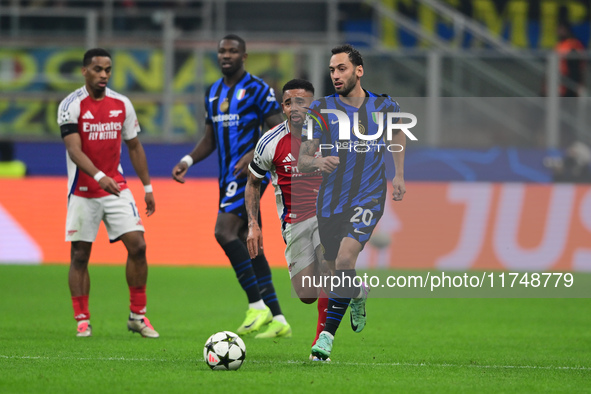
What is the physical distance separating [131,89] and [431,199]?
5.17m

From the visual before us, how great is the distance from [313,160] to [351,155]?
31 centimetres

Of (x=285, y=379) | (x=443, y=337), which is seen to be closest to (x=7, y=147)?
(x=443, y=337)

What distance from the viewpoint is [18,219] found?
46.8 ft

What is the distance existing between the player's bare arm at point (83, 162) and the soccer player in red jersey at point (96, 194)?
32 mm

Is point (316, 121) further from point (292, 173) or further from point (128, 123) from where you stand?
point (128, 123)

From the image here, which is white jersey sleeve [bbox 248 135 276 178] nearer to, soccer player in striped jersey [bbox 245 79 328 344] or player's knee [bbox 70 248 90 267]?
soccer player in striped jersey [bbox 245 79 328 344]

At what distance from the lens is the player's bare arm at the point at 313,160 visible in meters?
6.32

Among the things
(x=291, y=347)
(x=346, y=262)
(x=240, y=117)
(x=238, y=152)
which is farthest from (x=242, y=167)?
(x=346, y=262)

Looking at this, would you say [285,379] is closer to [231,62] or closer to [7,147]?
[231,62]

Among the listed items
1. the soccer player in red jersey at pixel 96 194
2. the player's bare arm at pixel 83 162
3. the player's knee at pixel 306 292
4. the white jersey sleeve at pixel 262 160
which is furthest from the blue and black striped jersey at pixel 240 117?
the player's knee at pixel 306 292

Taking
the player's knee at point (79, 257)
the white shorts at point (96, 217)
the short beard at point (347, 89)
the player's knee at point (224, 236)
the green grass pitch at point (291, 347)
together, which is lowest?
the green grass pitch at point (291, 347)

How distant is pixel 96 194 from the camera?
26.0ft

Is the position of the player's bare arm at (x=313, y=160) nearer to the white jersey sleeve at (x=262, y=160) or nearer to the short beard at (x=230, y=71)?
the white jersey sleeve at (x=262, y=160)

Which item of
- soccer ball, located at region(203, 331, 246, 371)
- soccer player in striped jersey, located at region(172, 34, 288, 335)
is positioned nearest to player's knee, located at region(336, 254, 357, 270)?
soccer ball, located at region(203, 331, 246, 371)
